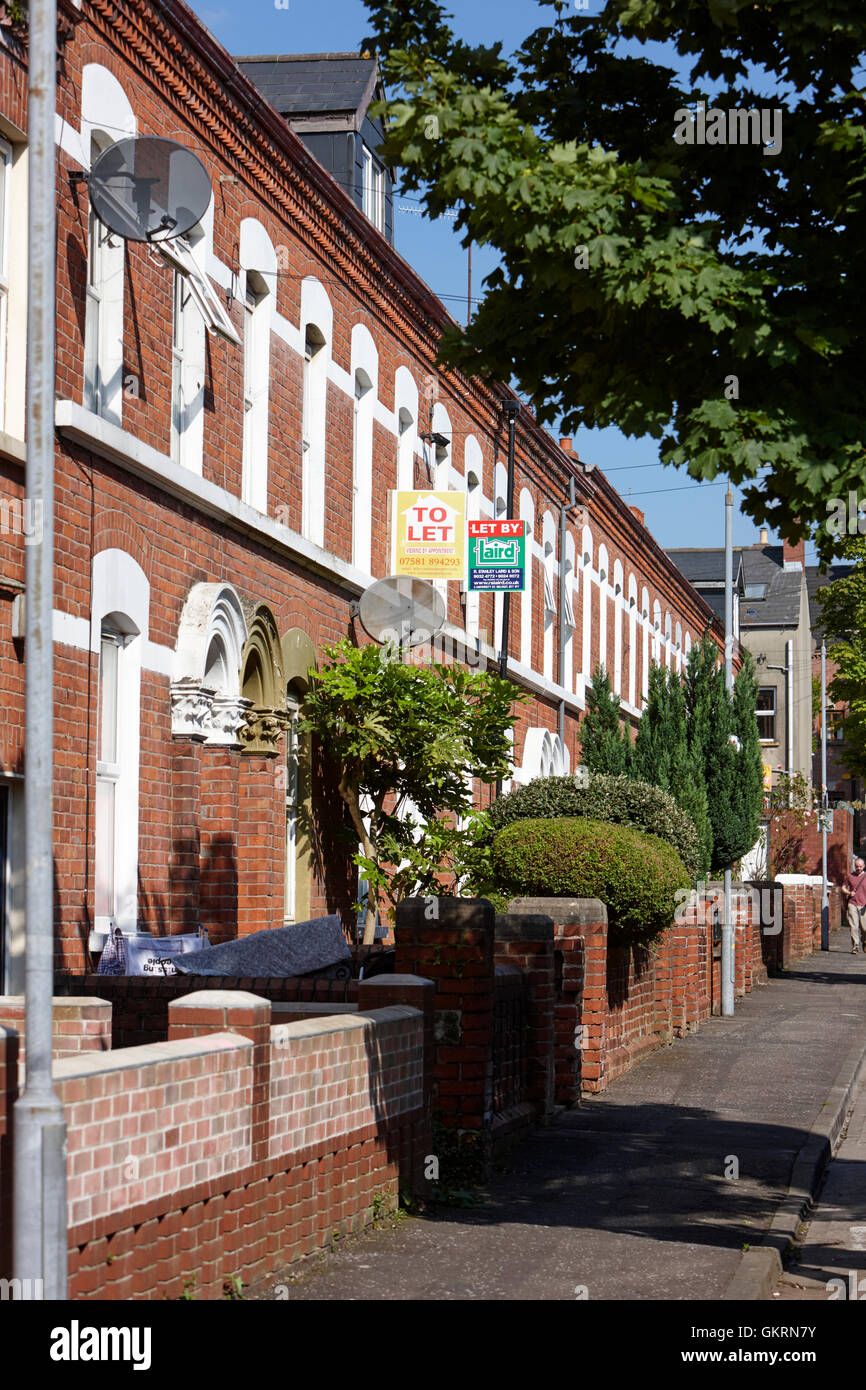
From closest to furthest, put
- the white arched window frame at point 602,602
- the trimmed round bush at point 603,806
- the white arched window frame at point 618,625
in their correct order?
the trimmed round bush at point 603,806
the white arched window frame at point 602,602
the white arched window frame at point 618,625

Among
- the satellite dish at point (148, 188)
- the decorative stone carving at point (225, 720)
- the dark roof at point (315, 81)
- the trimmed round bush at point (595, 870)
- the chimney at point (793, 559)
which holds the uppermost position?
the chimney at point (793, 559)

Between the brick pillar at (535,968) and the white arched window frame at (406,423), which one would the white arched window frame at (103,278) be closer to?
the brick pillar at (535,968)

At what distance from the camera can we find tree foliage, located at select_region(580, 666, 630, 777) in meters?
27.4

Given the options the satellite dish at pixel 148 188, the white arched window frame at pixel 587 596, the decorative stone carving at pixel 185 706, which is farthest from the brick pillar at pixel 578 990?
the white arched window frame at pixel 587 596

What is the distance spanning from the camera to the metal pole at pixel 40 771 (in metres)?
5.08

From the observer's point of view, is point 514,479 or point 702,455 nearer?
point 702,455

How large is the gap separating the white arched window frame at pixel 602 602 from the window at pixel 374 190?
→ 50.5ft

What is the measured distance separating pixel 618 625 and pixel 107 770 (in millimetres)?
25944

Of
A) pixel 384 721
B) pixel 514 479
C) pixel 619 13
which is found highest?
pixel 514 479

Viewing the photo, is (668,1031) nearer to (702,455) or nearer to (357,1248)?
(357,1248)

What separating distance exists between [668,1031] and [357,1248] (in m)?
11.1

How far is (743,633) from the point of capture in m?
81.1

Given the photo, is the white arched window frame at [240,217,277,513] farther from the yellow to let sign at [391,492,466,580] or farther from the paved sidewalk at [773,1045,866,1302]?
the paved sidewalk at [773,1045,866,1302]
